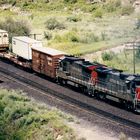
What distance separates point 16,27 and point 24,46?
64.3ft

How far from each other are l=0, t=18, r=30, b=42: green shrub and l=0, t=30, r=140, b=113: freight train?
16.0 metres

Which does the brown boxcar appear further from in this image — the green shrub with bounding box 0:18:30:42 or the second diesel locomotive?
the green shrub with bounding box 0:18:30:42

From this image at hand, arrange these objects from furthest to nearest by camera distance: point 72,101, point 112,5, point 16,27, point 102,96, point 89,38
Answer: point 112,5 → point 16,27 → point 89,38 → point 102,96 → point 72,101

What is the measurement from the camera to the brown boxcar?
44000 mm

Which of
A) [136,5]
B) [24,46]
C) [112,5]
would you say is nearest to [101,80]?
[24,46]

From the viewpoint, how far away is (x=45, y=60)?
45594 millimetres

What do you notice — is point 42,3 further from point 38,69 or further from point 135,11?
point 38,69

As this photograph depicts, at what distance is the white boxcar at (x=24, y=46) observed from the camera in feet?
163

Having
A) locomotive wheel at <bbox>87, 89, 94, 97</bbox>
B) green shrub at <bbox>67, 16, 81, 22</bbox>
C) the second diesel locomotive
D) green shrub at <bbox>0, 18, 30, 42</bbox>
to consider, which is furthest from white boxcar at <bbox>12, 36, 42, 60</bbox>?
green shrub at <bbox>67, 16, 81, 22</bbox>

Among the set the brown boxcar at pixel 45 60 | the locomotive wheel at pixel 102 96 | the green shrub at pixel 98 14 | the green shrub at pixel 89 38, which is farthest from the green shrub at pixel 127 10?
the locomotive wheel at pixel 102 96

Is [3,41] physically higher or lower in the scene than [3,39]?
lower

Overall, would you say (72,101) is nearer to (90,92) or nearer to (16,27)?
(90,92)

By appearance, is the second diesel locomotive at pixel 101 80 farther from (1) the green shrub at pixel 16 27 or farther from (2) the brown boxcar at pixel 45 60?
(1) the green shrub at pixel 16 27

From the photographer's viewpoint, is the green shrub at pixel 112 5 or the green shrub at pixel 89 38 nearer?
the green shrub at pixel 89 38
